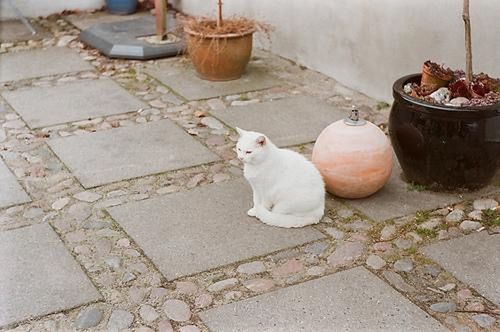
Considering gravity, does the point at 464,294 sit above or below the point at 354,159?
below

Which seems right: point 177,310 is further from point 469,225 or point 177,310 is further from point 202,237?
point 469,225

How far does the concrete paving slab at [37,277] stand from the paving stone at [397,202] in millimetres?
1325

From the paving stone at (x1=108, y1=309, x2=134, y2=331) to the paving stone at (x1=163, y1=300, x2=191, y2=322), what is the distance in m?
0.13

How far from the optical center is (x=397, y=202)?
3475 millimetres

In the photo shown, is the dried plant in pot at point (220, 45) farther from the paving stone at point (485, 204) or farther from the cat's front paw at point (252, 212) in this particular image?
the paving stone at point (485, 204)

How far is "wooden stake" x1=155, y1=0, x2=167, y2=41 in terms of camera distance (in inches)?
235

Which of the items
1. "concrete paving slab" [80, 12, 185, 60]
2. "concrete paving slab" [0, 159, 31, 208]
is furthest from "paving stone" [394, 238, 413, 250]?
"concrete paving slab" [80, 12, 185, 60]

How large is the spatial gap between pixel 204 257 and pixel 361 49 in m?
2.45

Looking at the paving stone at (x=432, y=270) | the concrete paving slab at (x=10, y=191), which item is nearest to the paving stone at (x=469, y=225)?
the paving stone at (x=432, y=270)

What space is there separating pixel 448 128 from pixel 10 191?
2.15 m

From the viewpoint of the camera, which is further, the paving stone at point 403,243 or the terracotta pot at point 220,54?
the terracotta pot at point 220,54

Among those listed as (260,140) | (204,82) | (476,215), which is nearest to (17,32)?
(204,82)

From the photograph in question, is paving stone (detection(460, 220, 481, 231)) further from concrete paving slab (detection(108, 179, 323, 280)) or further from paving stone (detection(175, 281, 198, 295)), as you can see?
paving stone (detection(175, 281, 198, 295))

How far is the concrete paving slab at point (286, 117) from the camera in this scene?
4336mm
